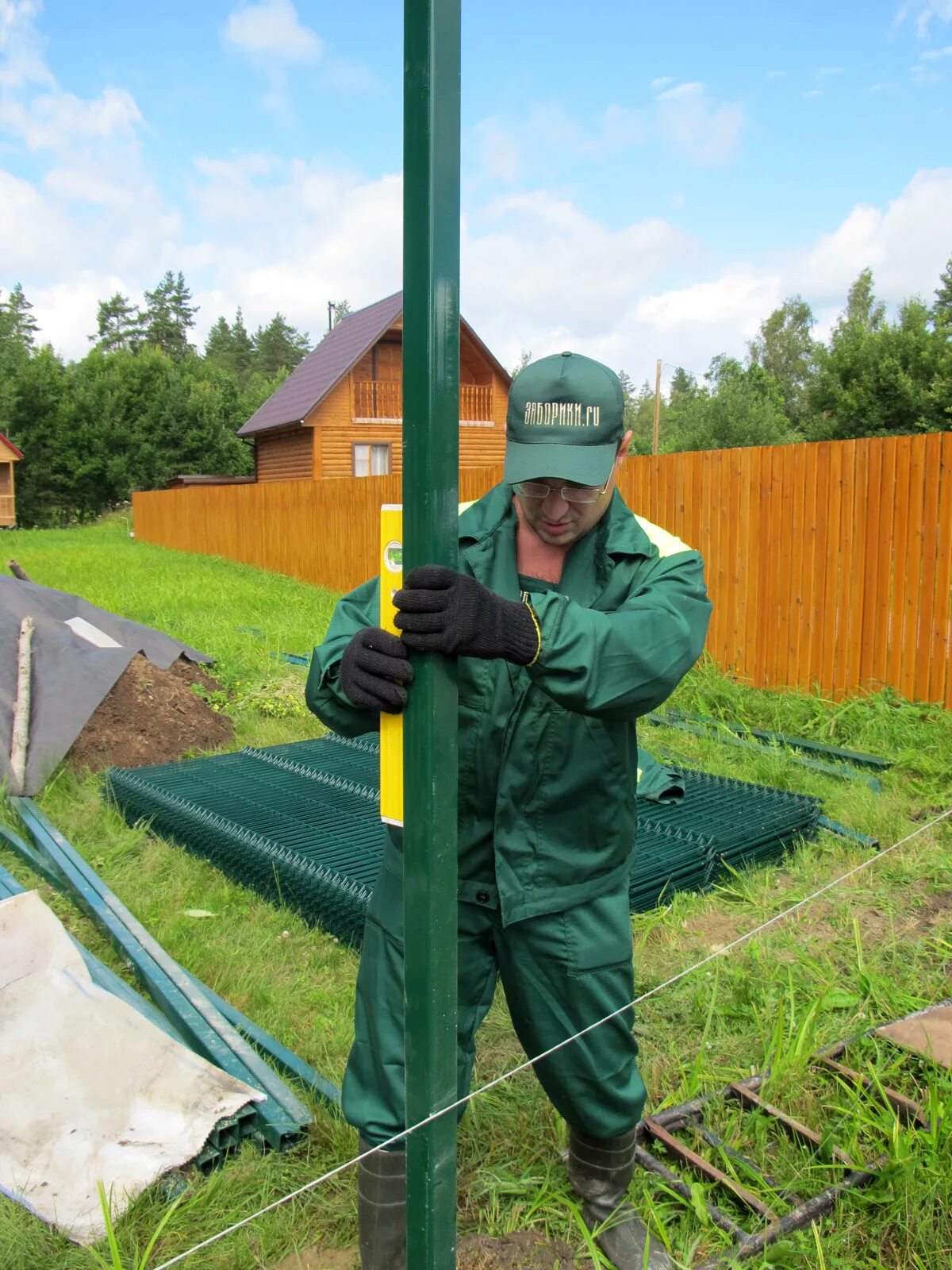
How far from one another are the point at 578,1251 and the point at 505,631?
1.53 metres

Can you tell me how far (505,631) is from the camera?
147 cm

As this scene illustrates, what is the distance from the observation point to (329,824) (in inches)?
192

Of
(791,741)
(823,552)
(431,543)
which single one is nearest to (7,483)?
(823,552)

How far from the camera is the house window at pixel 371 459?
28.6 meters

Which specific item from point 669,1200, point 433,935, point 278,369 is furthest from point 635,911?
point 278,369

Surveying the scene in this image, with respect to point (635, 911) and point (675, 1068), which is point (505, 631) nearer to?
point (675, 1068)

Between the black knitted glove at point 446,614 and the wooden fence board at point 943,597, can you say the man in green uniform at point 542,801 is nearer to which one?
the black knitted glove at point 446,614

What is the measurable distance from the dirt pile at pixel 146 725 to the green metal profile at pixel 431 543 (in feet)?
16.1

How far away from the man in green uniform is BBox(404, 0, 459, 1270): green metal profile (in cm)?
33

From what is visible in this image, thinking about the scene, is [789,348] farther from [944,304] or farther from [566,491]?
[566,491]

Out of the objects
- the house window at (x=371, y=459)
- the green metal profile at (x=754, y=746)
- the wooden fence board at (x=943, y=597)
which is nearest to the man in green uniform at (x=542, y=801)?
the green metal profile at (x=754, y=746)

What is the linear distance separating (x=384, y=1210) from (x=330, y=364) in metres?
28.0

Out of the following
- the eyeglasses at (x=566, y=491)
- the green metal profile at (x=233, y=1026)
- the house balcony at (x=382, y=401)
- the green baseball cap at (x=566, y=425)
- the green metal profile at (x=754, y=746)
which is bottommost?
the green metal profile at (x=233, y=1026)

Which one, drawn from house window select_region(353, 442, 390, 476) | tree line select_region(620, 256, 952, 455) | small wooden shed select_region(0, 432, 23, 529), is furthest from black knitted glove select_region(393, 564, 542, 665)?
small wooden shed select_region(0, 432, 23, 529)
